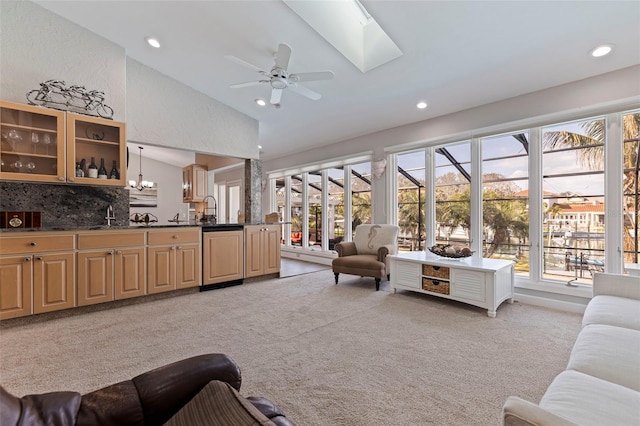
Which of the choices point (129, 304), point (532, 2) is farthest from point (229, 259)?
point (532, 2)

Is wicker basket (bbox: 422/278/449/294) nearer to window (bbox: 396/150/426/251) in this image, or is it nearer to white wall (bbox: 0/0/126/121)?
window (bbox: 396/150/426/251)

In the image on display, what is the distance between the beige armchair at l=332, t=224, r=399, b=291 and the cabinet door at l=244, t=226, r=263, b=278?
122cm

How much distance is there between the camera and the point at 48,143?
10.1 feet

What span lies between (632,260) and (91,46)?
6.64 metres

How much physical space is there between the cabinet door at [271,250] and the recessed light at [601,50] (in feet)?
14.3

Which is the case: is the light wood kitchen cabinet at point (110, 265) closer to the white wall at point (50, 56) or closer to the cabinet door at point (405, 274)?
the white wall at point (50, 56)

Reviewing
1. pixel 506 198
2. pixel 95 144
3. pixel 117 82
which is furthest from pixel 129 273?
pixel 506 198

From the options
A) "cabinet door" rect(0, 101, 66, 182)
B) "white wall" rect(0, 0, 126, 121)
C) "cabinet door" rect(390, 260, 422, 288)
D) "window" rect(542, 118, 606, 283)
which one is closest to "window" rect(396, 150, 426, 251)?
"cabinet door" rect(390, 260, 422, 288)

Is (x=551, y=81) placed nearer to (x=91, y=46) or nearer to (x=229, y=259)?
(x=229, y=259)

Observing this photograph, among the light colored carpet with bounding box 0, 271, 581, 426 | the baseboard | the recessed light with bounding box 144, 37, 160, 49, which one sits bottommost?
the light colored carpet with bounding box 0, 271, 581, 426

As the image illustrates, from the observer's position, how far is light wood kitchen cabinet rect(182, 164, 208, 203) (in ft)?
21.4

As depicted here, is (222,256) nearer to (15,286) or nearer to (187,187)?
(15,286)

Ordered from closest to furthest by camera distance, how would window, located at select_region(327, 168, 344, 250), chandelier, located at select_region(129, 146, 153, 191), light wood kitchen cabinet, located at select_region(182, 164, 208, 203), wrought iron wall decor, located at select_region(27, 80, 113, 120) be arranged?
wrought iron wall decor, located at select_region(27, 80, 113, 120), window, located at select_region(327, 168, 344, 250), light wood kitchen cabinet, located at select_region(182, 164, 208, 203), chandelier, located at select_region(129, 146, 153, 191)

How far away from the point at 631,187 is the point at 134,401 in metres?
4.42
